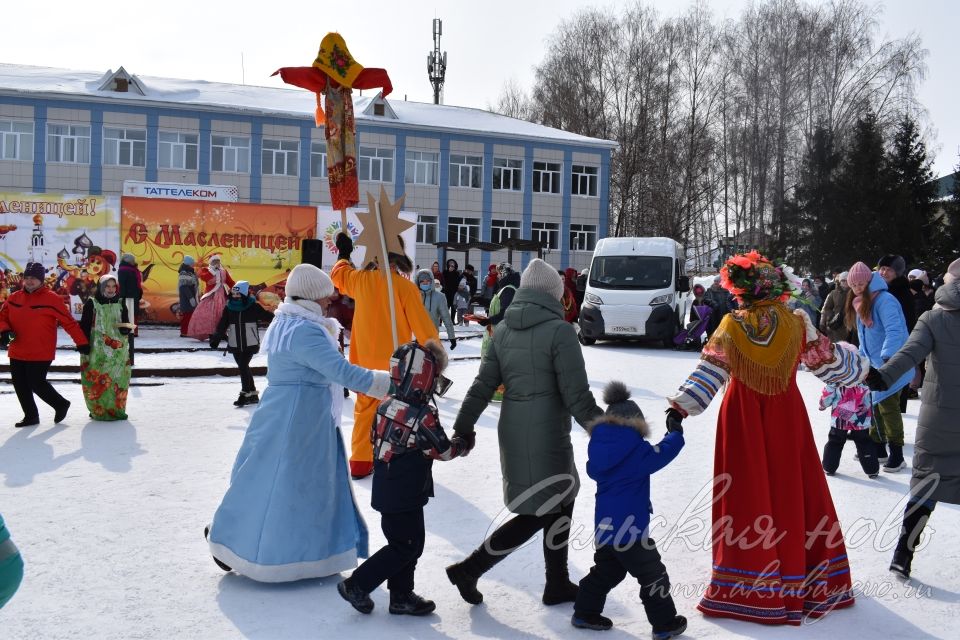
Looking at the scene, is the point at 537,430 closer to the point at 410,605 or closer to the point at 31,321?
the point at 410,605

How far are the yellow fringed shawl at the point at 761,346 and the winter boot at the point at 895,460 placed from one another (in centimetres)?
366

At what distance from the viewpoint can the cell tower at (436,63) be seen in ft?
186

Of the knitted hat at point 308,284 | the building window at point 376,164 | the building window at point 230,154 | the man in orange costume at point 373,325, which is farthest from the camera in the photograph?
the building window at point 376,164

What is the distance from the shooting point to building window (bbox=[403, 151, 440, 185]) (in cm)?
3969

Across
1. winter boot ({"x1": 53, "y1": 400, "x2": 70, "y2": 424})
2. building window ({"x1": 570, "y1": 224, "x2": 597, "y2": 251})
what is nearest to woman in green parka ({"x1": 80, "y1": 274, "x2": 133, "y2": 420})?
winter boot ({"x1": 53, "y1": 400, "x2": 70, "y2": 424})

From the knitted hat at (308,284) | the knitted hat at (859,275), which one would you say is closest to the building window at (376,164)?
the knitted hat at (859,275)

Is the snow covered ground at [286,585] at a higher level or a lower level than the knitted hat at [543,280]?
lower

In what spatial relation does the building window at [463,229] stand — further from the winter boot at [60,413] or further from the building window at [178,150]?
the winter boot at [60,413]

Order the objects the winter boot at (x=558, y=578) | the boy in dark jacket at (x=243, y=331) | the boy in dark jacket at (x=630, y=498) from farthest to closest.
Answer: the boy in dark jacket at (x=243, y=331) → the winter boot at (x=558, y=578) → the boy in dark jacket at (x=630, y=498)

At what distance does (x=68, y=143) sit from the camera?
117ft

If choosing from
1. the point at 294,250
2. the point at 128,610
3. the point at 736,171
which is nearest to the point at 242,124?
the point at 294,250

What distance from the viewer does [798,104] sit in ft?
129

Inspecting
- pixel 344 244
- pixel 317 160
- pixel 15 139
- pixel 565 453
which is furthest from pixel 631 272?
pixel 15 139

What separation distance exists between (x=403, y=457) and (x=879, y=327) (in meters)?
4.98
